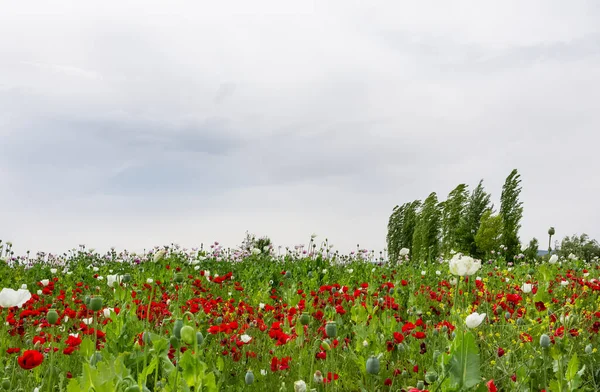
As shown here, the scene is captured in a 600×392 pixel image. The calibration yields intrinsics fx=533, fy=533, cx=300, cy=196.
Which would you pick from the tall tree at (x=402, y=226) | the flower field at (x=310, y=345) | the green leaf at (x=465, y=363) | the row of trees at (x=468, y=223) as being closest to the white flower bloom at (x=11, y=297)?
the flower field at (x=310, y=345)

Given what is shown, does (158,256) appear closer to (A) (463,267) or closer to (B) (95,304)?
(B) (95,304)

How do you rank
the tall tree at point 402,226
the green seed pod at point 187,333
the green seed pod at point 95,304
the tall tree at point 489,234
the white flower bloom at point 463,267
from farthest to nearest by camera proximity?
the tall tree at point 402,226 → the tall tree at point 489,234 → the white flower bloom at point 463,267 → the green seed pod at point 95,304 → the green seed pod at point 187,333

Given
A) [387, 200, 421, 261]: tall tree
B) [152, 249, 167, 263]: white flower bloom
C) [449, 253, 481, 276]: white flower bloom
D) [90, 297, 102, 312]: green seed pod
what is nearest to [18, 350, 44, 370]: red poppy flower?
[90, 297, 102, 312]: green seed pod

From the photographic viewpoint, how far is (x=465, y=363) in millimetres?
2732

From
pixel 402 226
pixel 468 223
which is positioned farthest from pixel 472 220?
pixel 402 226

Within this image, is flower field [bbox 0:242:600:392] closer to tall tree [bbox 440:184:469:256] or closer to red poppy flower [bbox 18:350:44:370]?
red poppy flower [bbox 18:350:44:370]

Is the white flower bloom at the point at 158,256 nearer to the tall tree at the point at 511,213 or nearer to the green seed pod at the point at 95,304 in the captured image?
the green seed pod at the point at 95,304

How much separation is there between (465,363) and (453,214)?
37.4 meters

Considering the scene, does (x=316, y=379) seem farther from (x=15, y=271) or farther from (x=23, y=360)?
(x=15, y=271)

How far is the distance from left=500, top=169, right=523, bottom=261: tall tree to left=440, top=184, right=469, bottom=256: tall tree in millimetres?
2704

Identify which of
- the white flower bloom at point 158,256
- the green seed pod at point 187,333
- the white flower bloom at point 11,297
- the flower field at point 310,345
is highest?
the white flower bloom at point 158,256

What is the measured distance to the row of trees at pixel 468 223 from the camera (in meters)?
34.8

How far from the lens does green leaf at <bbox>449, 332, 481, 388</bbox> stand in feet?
8.86

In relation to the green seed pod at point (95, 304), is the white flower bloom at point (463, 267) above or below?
above
